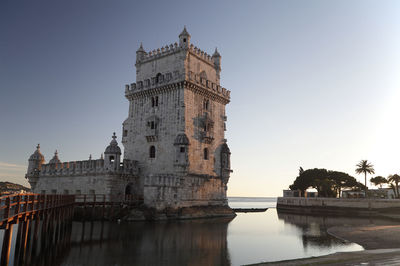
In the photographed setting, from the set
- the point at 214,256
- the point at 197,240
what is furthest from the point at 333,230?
the point at 214,256

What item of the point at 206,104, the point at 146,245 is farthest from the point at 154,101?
the point at 146,245


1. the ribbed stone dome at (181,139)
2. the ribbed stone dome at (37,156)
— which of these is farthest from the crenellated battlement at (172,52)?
the ribbed stone dome at (37,156)

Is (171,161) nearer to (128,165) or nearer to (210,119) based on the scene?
(128,165)

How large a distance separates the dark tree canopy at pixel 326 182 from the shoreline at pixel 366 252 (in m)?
37.4

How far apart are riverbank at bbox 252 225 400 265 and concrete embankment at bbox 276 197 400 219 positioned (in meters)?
19.5

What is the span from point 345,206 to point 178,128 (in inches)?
1201

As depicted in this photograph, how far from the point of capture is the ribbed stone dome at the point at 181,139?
36469mm

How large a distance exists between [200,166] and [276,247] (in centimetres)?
1920

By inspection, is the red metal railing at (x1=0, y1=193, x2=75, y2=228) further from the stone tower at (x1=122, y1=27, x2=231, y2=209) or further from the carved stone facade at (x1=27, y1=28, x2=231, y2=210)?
the stone tower at (x1=122, y1=27, x2=231, y2=209)

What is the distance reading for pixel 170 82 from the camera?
39.4 m

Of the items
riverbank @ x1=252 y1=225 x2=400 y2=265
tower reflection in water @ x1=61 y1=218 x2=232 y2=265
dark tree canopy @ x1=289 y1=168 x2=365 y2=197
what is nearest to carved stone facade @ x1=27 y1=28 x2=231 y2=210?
tower reflection in water @ x1=61 y1=218 x2=232 y2=265

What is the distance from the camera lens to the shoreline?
1402 cm

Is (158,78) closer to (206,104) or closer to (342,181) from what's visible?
(206,104)

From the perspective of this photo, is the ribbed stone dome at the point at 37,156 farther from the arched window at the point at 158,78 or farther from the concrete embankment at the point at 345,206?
the concrete embankment at the point at 345,206
